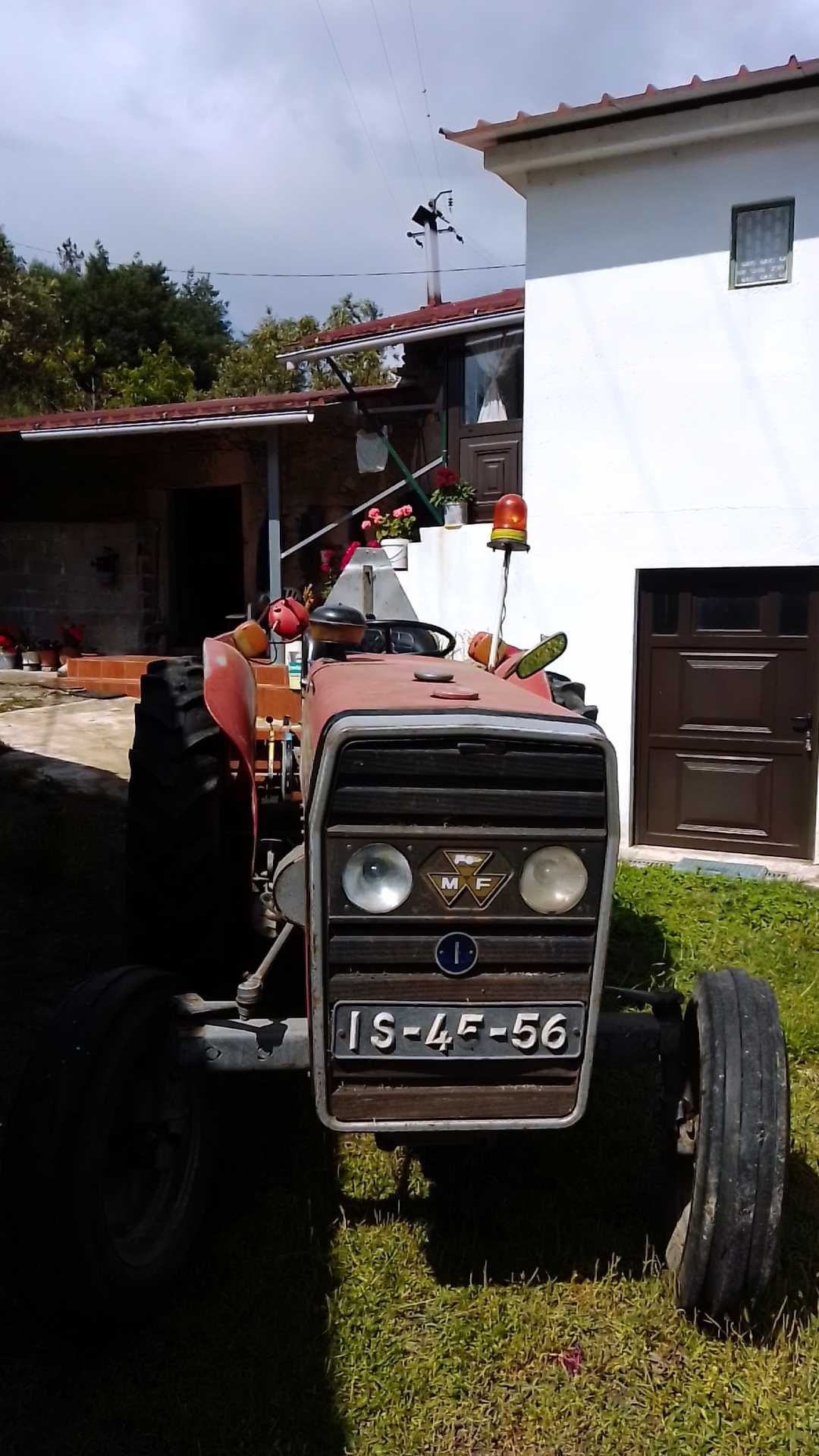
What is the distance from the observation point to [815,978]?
4387 mm

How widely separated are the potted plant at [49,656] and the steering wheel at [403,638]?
8295 mm

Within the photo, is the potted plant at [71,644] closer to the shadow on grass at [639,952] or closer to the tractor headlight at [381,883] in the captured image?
the shadow on grass at [639,952]

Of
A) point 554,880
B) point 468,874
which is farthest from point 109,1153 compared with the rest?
point 554,880

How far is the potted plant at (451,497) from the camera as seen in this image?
8.70 m

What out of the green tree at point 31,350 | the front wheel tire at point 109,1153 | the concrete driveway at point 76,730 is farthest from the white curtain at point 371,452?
the green tree at point 31,350

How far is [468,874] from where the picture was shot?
223cm

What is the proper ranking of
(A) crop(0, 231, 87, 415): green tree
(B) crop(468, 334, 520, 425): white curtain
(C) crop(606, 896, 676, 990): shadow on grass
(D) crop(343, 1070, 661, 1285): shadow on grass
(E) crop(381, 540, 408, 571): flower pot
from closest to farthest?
1. (D) crop(343, 1070, 661, 1285): shadow on grass
2. (C) crop(606, 896, 676, 990): shadow on grass
3. (E) crop(381, 540, 408, 571): flower pot
4. (B) crop(468, 334, 520, 425): white curtain
5. (A) crop(0, 231, 87, 415): green tree

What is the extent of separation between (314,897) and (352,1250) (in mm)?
1055

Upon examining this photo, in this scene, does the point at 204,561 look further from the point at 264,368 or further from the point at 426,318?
the point at 264,368

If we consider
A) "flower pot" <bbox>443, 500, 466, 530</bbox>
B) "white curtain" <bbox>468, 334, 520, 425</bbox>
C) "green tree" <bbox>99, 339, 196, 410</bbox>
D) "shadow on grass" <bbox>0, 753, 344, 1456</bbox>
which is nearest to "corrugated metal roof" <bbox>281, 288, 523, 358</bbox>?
"white curtain" <bbox>468, 334, 520, 425</bbox>

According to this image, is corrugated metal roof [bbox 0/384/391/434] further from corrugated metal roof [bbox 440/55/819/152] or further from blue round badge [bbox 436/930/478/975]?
blue round badge [bbox 436/930/478/975]

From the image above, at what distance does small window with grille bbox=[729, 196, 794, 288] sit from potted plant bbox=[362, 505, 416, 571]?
2955mm

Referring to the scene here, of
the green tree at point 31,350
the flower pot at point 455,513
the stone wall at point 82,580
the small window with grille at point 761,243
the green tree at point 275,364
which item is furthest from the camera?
the green tree at point 275,364

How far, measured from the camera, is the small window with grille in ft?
20.7
